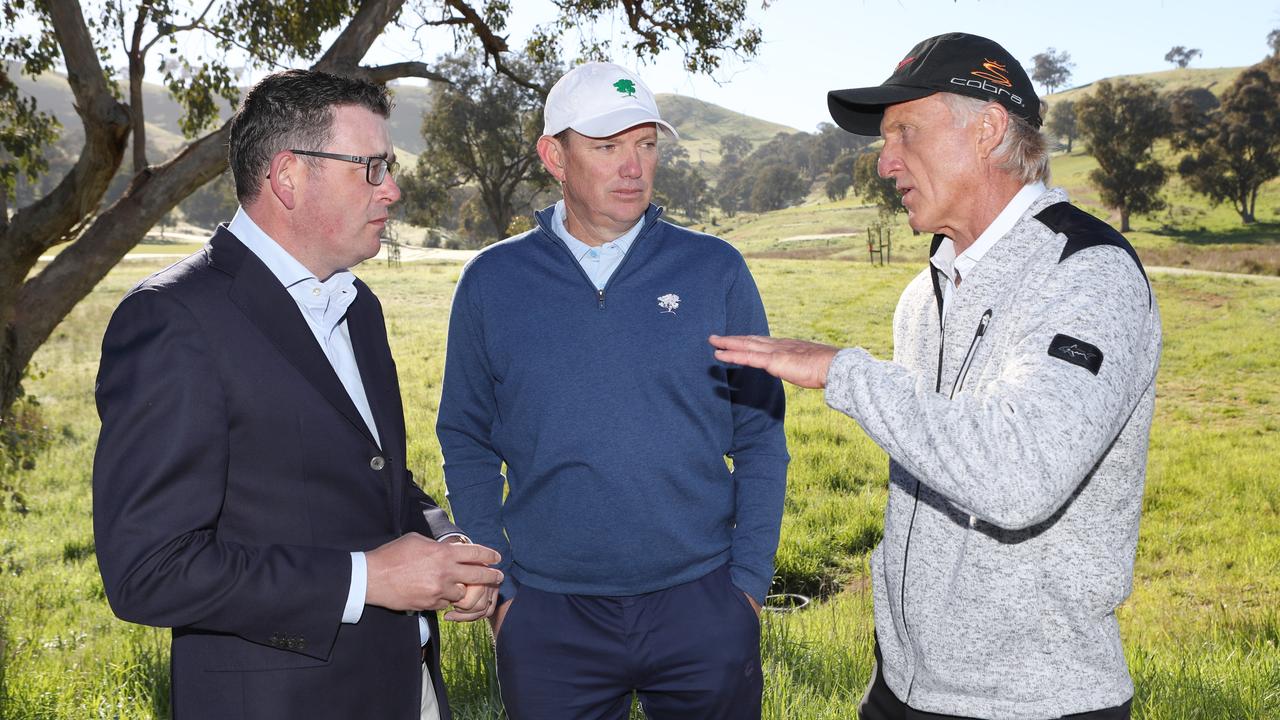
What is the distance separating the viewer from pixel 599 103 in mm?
3330

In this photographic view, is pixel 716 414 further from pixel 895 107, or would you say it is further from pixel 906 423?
pixel 906 423

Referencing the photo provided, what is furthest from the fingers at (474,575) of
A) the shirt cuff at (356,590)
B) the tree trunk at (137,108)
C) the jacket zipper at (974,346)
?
the tree trunk at (137,108)

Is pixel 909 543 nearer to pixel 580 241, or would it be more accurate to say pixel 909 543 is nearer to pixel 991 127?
pixel 991 127

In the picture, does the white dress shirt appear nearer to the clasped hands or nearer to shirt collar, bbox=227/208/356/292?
shirt collar, bbox=227/208/356/292

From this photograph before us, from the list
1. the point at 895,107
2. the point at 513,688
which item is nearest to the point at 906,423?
the point at 895,107

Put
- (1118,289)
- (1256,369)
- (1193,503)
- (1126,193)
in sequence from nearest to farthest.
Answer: (1118,289) < (1193,503) < (1256,369) < (1126,193)

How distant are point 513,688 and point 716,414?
1138 mm

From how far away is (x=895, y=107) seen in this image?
100 inches

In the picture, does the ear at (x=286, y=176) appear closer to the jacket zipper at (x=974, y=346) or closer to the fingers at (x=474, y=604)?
the fingers at (x=474, y=604)

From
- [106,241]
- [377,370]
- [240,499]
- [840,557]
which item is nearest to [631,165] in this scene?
[377,370]

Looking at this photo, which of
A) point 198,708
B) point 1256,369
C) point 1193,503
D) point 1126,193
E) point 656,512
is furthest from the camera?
point 1126,193

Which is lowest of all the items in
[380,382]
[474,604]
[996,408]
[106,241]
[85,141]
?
[474,604]

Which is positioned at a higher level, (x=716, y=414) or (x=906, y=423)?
(x=906, y=423)

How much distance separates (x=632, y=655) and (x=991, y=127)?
1.92 meters
